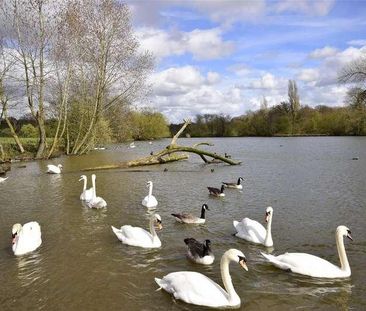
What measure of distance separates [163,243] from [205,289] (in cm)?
339

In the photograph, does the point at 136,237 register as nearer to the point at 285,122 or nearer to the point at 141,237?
the point at 141,237

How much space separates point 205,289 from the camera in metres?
6.57

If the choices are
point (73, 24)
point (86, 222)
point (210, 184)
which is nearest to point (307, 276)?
point (86, 222)

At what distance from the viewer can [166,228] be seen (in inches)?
440

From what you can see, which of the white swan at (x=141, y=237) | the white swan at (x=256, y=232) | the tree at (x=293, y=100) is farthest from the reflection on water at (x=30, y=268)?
the tree at (x=293, y=100)

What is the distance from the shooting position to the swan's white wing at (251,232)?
9742 millimetres

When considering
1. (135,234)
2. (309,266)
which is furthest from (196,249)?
(309,266)

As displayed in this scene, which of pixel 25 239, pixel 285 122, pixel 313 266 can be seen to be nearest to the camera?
pixel 313 266

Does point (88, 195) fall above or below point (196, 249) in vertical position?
above

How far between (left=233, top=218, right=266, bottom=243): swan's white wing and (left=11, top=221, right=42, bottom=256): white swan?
4.60 m

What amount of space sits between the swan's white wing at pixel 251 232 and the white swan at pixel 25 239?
460cm

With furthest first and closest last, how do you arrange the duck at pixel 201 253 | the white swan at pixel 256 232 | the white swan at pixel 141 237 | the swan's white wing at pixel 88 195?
the swan's white wing at pixel 88 195, the white swan at pixel 256 232, the white swan at pixel 141 237, the duck at pixel 201 253

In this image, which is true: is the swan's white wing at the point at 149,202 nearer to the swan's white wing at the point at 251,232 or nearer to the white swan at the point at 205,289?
the swan's white wing at the point at 251,232

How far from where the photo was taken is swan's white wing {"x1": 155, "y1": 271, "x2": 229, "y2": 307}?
6.48 metres
